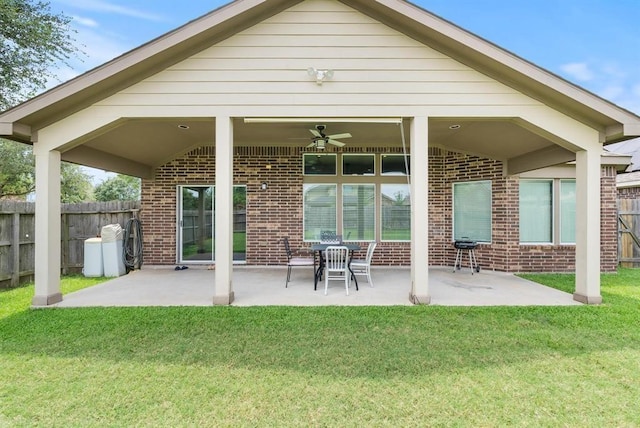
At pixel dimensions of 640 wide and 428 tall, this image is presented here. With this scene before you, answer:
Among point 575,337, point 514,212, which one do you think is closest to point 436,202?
point 514,212

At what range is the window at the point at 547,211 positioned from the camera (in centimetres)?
734

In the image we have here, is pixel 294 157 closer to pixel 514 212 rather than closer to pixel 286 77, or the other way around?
pixel 286 77

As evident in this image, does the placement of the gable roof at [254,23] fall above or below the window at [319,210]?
above

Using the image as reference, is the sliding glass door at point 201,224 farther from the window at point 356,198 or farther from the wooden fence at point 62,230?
the window at point 356,198

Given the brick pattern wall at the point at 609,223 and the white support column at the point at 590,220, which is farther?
the brick pattern wall at the point at 609,223

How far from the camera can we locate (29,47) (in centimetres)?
834

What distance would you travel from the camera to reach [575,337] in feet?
12.0

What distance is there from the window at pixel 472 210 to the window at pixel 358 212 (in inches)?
78.8

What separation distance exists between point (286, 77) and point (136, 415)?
426 centimetres

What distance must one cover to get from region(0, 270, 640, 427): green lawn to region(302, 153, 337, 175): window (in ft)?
14.2

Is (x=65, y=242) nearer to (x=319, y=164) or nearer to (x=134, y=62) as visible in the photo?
(x=134, y=62)

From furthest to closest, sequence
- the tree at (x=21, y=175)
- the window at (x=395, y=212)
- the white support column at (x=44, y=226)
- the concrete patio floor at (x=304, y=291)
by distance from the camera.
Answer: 1. the tree at (x=21, y=175)
2. the window at (x=395, y=212)
3. the concrete patio floor at (x=304, y=291)
4. the white support column at (x=44, y=226)

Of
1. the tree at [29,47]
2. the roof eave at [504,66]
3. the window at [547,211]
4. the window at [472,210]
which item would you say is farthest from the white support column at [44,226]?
the window at [547,211]

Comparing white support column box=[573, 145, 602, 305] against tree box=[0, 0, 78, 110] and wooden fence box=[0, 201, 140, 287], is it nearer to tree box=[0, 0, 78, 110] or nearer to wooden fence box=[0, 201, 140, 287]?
wooden fence box=[0, 201, 140, 287]
